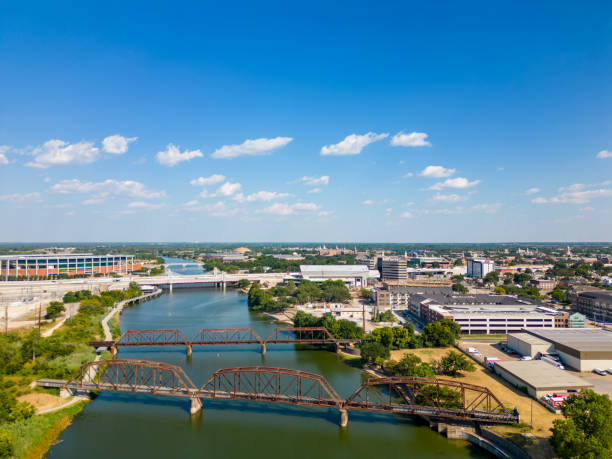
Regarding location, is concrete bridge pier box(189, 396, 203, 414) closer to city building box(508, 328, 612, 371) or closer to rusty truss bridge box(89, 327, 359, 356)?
rusty truss bridge box(89, 327, 359, 356)

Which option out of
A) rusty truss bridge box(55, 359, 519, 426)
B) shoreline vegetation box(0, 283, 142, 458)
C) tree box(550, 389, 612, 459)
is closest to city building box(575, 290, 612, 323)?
rusty truss bridge box(55, 359, 519, 426)

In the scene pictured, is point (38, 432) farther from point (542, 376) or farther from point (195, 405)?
point (542, 376)

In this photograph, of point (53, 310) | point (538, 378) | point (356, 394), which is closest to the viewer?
point (356, 394)

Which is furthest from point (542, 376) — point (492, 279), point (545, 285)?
point (492, 279)

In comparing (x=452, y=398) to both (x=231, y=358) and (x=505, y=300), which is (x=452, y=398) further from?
(x=505, y=300)

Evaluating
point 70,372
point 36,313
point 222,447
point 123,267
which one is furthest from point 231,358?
point 123,267

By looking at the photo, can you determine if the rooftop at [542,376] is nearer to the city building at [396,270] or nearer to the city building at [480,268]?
the city building at [396,270]
